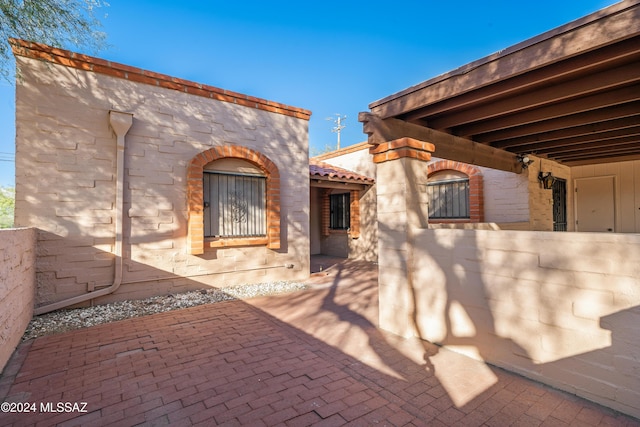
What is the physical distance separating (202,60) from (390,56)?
8.79 meters

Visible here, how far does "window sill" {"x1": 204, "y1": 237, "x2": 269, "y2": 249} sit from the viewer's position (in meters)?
5.72

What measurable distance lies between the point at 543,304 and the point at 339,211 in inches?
334

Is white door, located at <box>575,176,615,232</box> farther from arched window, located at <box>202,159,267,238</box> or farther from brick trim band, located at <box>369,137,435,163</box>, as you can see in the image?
arched window, located at <box>202,159,267,238</box>

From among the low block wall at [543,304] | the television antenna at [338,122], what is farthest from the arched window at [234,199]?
the television antenna at [338,122]

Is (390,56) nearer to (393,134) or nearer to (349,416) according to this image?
(393,134)

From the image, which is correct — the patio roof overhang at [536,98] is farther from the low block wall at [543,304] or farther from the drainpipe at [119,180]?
the drainpipe at [119,180]

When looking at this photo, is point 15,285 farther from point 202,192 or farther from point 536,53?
point 536,53

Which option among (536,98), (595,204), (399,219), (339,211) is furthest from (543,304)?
(339,211)

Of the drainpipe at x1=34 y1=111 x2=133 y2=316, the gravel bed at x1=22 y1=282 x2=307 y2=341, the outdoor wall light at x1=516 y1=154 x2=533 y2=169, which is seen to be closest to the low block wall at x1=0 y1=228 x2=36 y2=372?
the gravel bed at x1=22 y1=282 x2=307 y2=341

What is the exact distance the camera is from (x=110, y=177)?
4824mm

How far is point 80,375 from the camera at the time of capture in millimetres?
2756

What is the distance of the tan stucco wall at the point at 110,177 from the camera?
4.38 meters

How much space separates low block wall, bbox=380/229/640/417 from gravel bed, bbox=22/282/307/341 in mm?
3418

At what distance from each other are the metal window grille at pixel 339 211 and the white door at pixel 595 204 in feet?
21.9
